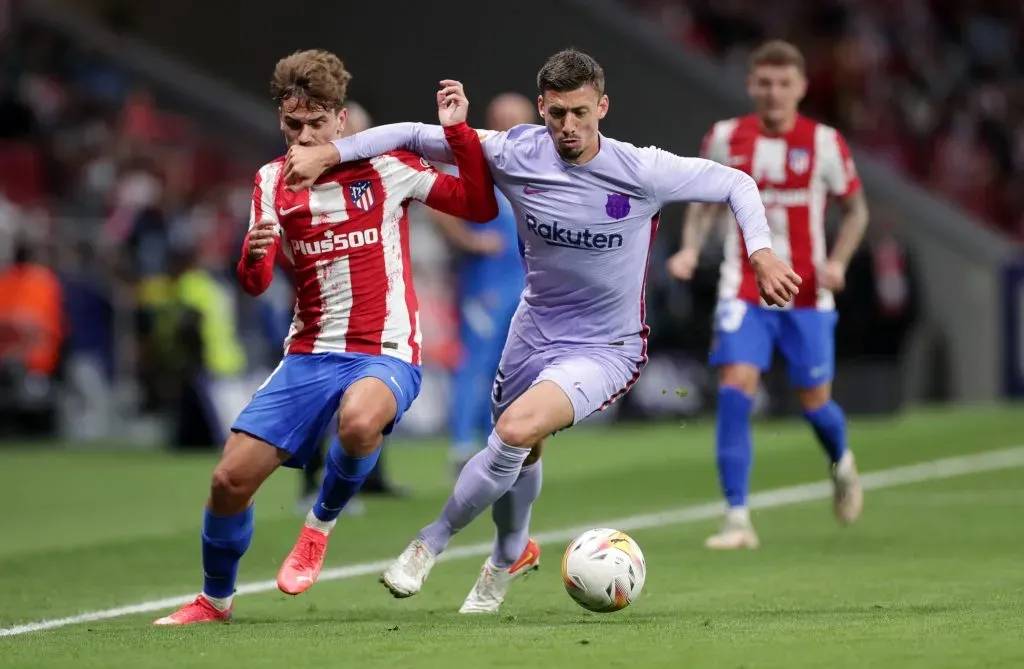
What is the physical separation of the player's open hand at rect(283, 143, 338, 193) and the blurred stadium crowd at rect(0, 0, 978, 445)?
6015 millimetres

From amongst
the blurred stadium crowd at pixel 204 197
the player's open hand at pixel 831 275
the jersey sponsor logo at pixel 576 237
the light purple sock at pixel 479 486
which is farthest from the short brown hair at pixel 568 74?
the blurred stadium crowd at pixel 204 197

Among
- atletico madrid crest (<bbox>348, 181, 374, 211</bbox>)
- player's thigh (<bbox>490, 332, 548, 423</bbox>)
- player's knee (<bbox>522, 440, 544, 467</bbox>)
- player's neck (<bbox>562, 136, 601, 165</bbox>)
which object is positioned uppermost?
player's neck (<bbox>562, 136, 601, 165</bbox>)

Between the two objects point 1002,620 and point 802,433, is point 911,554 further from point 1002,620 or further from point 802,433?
point 802,433

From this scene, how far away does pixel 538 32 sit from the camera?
78.7 ft

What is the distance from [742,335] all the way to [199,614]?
365 cm

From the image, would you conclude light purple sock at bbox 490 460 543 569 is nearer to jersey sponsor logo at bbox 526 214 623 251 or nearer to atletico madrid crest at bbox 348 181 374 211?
jersey sponsor logo at bbox 526 214 623 251

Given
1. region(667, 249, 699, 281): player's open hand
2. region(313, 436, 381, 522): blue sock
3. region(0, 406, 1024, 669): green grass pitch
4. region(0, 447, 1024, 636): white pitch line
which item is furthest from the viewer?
region(667, 249, 699, 281): player's open hand

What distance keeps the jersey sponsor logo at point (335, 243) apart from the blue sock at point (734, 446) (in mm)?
3053

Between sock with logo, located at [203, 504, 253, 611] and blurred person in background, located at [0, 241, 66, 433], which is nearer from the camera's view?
sock with logo, located at [203, 504, 253, 611]

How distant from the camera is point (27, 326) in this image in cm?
1695

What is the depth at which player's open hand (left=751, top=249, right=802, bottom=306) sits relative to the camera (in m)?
6.75

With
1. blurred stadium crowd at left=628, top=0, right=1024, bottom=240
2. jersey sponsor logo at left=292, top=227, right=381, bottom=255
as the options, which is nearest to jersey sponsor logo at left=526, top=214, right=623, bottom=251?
jersey sponsor logo at left=292, top=227, right=381, bottom=255

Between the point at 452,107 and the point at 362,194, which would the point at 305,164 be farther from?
the point at 452,107

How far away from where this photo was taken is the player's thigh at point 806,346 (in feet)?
32.4
